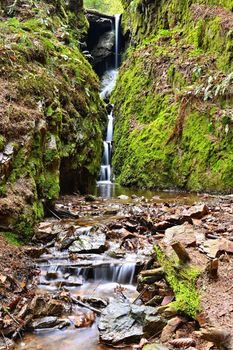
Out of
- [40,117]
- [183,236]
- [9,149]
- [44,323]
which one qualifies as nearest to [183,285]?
[183,236]

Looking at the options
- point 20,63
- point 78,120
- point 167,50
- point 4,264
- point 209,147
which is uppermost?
point 167,50

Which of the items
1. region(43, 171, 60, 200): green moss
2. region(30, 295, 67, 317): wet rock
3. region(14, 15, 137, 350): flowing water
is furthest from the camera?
region(43, 171, 60, 200): green moss

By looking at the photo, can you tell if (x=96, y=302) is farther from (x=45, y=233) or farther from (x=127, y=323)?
(x=45, y=233)

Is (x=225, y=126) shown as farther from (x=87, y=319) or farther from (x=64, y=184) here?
(x=87, y=319)

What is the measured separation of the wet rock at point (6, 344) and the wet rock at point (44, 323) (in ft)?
0.96

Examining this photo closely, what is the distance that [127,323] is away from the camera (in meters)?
3.17

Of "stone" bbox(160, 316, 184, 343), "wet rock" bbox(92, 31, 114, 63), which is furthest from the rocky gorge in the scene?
"wet rock" bbox(92, 31, 114, 63)

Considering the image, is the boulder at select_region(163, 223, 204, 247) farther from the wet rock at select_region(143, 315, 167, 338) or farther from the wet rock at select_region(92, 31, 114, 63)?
the wet rock at select_region(92, 31, 114, 63)

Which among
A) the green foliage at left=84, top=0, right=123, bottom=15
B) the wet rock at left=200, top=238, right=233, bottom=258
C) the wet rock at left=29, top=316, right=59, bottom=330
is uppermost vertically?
the green foliage at left=84, top=0, right=123, bottom=15

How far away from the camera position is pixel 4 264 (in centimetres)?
398

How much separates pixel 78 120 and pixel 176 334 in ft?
26.8

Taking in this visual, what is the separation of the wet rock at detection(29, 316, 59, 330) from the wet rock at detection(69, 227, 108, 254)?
1.55 m

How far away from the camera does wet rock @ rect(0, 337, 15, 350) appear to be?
9.40 feet

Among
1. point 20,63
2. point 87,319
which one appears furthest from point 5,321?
point 20,63
